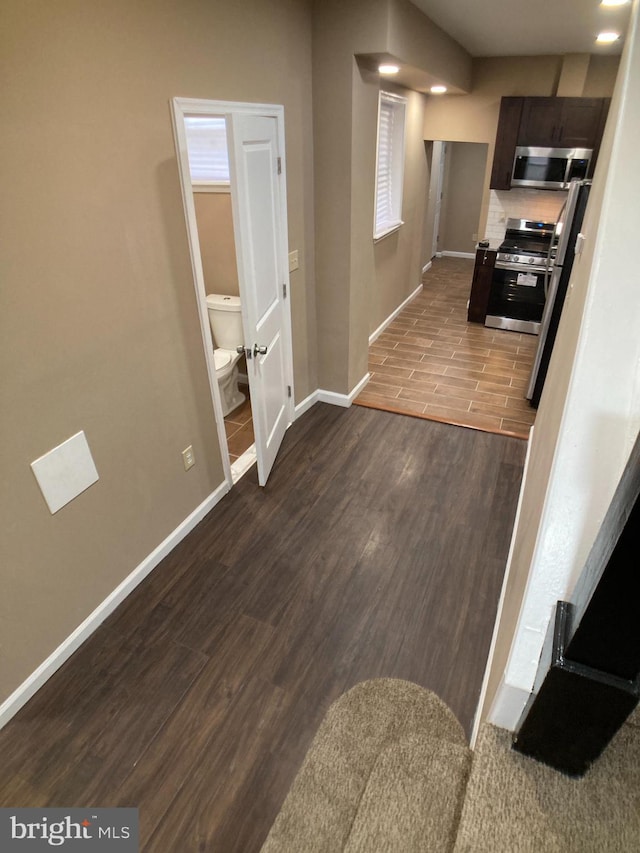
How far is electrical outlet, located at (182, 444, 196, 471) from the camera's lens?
2.60m

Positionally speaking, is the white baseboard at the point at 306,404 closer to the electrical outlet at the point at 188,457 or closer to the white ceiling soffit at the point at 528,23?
the electrical outlet at the point at 188,457

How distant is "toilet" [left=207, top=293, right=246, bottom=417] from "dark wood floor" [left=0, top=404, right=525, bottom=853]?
99 cm

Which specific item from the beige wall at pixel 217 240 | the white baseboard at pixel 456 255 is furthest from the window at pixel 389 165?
the white baseboard at pixel 456 255

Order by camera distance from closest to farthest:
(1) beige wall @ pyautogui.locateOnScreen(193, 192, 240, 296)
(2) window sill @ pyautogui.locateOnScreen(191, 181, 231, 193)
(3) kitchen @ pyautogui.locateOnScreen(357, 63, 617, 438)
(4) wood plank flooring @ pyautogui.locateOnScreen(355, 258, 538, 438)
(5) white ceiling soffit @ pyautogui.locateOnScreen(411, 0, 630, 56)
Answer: (5) white ceiling soffit @ pyautogui.locateOnScreen(411, 0, 630, 56), (2) window sill @ pyautogui.locateOnScreen(191, 181, 231, 193), (1) beige wall @ pyautogui.locateOnScreen(193, 192, 240, 296), (4) wood plank flooring @ pyautogui.locateOnScreen(355, 258, 538, 438), (3) kitchen @ pyautogui.locateOnScreen(357, 63, 617, 438)

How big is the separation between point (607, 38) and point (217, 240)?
348 cm

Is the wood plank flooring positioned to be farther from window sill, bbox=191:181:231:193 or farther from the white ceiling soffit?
the white ceiling soffit

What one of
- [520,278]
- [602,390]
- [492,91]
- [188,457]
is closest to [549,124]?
[492,91]

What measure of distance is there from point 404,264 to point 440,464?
11.4 feet

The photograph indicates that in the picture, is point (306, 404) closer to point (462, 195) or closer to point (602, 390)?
point (602, 390)

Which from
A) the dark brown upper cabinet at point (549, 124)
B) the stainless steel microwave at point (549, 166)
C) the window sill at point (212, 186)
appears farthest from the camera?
the stainless steel microwave at point (549, 166)

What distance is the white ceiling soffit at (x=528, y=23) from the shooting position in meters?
3.05

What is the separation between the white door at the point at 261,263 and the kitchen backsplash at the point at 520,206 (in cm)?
376

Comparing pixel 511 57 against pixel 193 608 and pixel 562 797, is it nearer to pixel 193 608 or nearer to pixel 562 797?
pixel 193 608

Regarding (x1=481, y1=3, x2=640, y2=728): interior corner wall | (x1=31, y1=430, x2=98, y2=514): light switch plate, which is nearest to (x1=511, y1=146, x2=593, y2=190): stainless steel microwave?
A: (x1=481, y1=3, x2=640, y2=728): interior corner wall
